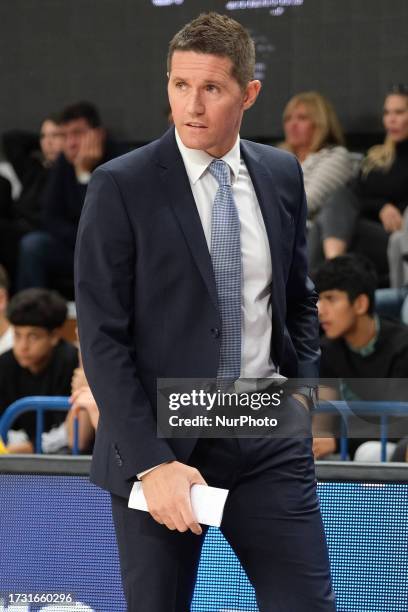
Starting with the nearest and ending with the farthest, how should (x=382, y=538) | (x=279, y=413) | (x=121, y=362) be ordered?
(x=121, y=362) → (x=279, y=413) → (x=382, y=538)

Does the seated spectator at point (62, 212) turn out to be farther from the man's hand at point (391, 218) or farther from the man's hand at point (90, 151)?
the man's hand at point (391, 218)

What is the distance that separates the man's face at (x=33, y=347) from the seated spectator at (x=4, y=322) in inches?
8.9

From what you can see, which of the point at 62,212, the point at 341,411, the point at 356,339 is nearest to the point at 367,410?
the point at 341,411

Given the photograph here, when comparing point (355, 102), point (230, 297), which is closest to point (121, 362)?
point (230, 297)

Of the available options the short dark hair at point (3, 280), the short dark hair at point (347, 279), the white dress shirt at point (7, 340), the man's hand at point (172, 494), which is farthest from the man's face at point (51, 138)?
the man's hand at point (172, 494)

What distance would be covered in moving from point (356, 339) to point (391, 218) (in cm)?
105

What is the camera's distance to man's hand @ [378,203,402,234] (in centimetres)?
554

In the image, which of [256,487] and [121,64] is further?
[121,64]

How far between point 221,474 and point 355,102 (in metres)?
3.81

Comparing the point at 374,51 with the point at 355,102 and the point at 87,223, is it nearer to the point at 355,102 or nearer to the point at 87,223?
the point at 355,102

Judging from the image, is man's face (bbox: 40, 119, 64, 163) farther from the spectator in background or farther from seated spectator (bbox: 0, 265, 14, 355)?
seated spectator (bbox: 0, 265, 14, 355)

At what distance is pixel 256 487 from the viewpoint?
2.08 metres

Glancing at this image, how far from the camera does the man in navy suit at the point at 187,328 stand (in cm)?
203

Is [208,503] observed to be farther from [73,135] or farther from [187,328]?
[73,135]
